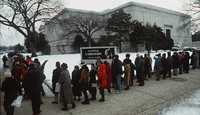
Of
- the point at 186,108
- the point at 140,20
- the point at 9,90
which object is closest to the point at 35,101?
the point at 9,90

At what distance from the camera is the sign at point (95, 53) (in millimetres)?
13180

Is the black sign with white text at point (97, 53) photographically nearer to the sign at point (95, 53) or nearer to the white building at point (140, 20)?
the sign at point (95, 53)

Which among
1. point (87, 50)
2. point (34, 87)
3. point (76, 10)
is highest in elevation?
point (76, 10)

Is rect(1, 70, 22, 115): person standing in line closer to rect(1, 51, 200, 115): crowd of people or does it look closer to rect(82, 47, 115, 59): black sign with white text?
rect(1, 51, 200, 115): crowd of people

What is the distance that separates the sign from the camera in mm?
13180

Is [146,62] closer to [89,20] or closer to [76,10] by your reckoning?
[89,20]

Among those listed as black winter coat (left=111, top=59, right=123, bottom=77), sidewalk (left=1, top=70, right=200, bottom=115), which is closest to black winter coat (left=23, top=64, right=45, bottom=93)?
sidewalk (left=1, top=70, right=200, bottom=115)

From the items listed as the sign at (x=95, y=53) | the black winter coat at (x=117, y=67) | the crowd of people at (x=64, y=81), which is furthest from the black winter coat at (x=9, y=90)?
the sign at (x=95, y=53)

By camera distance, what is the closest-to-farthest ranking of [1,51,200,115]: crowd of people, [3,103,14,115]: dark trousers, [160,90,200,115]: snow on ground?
[3,103,14,115]: dark trousers → [1,51,200,115]: crowd of people → [160,90,200,115]: snow on ground

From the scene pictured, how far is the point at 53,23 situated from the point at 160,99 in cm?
2255

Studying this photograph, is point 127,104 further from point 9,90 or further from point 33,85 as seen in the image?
point 9,90

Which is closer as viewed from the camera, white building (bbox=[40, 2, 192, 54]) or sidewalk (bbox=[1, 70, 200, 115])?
sidewalk (bbox=[1, 70, 200, 115])

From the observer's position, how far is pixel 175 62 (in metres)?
10.2

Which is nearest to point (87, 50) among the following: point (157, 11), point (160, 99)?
point (160, 99)
